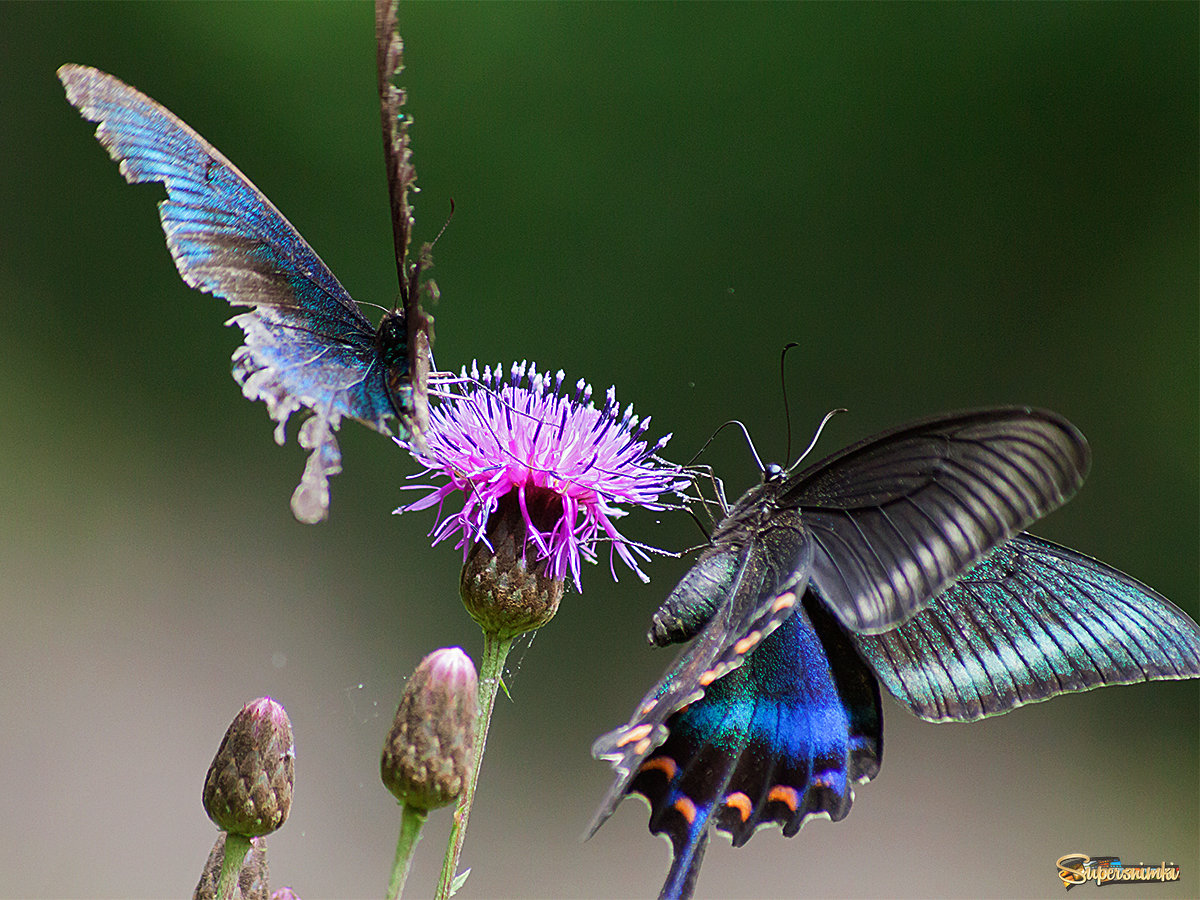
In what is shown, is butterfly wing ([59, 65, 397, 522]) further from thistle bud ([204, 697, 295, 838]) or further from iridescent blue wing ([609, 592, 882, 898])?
iridescent blue wing ([609, 592, 882, 898])

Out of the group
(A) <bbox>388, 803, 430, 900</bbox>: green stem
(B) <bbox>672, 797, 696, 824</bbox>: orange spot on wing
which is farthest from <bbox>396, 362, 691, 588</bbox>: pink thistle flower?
(A) <bbox>388, 803, 430, 900</bbox>: green stem

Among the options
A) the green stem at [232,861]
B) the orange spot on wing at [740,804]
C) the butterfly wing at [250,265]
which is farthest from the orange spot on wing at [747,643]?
the green stem at [232,861]

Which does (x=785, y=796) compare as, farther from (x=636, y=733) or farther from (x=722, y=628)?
(x=636, y=733)

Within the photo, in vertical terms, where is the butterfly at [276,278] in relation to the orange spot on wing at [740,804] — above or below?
above

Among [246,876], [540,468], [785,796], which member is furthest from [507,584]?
[785,796]

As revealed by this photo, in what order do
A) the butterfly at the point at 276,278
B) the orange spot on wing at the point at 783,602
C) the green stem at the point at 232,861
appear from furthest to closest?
the orange spot on wing at the point at 783,602 → the butterfly at the point at 276,278 → the green stem at the point at 232,861

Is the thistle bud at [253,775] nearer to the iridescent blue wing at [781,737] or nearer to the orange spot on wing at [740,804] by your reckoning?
the iridescent blue wing at [781,737]

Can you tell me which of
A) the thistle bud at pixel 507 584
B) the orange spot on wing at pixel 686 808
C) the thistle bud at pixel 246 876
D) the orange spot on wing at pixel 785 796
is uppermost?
the thistle bud at pixel 507 584

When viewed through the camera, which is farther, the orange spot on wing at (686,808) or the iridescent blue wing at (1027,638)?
the iridescent blue wing at (1027,638)
